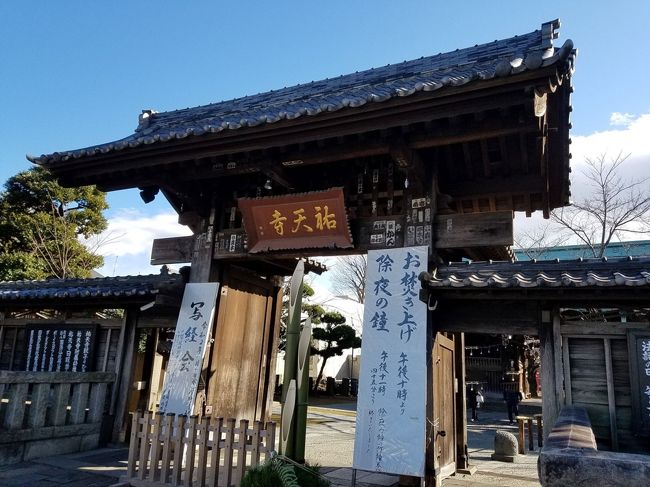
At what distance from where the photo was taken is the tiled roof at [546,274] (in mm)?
5398

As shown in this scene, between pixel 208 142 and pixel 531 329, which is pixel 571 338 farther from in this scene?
pixel 208 142

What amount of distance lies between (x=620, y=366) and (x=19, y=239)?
22.7m

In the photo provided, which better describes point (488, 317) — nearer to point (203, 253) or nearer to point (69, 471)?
point (203, 253)

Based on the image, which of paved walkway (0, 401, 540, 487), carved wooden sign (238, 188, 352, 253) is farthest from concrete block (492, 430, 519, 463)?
carved wooden sign (238, 188, 352, 253)

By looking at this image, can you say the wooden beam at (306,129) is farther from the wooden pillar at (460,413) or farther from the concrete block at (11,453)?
the wooden pillar at (460,413)

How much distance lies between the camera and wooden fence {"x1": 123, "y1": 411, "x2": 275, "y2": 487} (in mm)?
5386

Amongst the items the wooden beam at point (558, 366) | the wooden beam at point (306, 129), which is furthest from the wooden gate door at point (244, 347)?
the wooden beam at point (558, 366)

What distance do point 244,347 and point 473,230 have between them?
4931 millimetres

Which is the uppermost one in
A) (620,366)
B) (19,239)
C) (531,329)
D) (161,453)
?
(19,239)

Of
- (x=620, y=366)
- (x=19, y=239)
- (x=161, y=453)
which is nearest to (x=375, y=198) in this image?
(x=620, y=366)

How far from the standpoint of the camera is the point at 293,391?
3963mm

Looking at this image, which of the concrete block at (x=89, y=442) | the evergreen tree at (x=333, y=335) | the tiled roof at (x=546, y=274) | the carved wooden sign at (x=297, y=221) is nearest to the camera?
the tiled roof at (x=546, y=274)

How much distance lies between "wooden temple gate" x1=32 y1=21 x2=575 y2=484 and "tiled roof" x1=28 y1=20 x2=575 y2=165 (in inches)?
1.2

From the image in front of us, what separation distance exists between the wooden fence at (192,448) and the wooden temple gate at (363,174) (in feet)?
4.47
